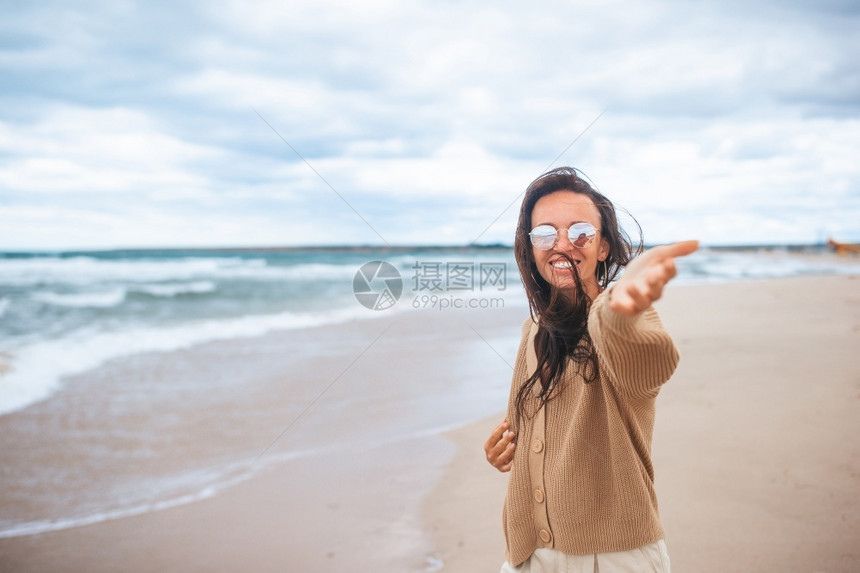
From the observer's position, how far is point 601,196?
5.01 ft

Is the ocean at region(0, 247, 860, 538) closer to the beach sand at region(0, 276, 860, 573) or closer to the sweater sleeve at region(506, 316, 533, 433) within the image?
the beach sand at region(0, 276, 860, 573)

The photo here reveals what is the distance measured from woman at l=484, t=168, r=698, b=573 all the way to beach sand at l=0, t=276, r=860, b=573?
1.65 meters

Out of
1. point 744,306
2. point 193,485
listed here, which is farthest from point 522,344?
point 744,306

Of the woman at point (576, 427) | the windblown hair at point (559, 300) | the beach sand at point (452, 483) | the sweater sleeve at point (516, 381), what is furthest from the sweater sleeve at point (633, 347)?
the beach sand at point (452, 483)

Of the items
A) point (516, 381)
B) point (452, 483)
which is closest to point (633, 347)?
point (516, 381)

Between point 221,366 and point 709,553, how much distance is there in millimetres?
6217

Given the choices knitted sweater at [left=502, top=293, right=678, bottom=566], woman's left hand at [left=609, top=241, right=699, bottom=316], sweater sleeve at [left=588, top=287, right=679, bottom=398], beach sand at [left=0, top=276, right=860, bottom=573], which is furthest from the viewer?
beach sand at [left=0, top=276, right=860, bottom=573]

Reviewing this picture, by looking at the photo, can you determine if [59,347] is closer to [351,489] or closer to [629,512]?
[351,489]

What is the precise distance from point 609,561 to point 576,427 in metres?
0.34

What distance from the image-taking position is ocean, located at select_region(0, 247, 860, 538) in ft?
12.8

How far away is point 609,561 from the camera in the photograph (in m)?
1.36

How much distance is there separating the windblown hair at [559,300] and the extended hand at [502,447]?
3.4 inches

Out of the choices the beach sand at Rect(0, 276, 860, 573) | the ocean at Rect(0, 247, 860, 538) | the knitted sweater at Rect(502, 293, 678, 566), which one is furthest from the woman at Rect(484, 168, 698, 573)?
the ocean at Rect(0, 247, 860, 538)

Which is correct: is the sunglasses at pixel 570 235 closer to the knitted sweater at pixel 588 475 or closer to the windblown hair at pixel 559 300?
the windblown hair at pixel 559 300
